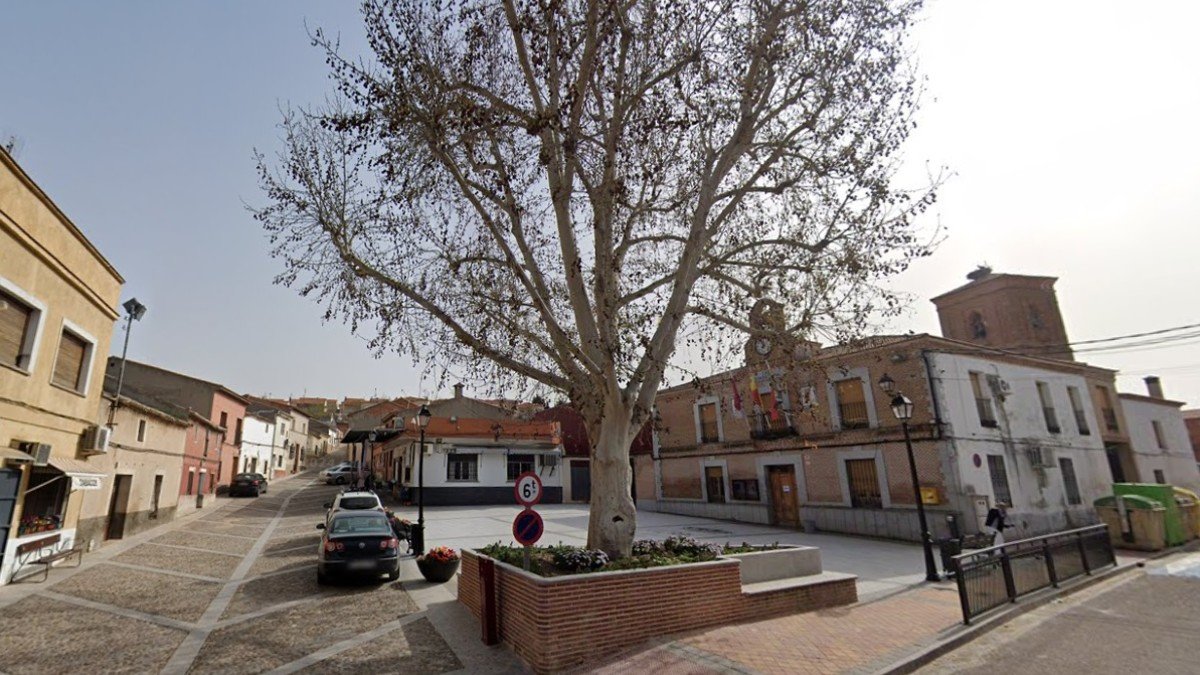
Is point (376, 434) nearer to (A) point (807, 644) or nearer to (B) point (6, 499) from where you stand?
(B) point (6, 499)

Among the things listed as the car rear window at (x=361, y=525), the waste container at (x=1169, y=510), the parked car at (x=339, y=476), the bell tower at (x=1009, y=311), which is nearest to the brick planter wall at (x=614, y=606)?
the car rear window at (x=361, y=525)

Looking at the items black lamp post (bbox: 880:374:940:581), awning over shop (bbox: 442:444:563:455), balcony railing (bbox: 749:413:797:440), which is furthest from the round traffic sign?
awning over shop (bbox: 442:444:563:455)

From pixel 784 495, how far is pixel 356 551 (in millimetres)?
16229

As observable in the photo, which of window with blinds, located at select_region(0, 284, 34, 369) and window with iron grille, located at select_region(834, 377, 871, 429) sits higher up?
window with blinds, located at select_region(0, 284, 34, 369)

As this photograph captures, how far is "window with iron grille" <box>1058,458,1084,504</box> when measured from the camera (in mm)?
20361

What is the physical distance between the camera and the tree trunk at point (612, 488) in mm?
8625

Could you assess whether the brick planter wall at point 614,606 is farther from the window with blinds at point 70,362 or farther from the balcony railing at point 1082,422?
the balcony railing at point 1082,422

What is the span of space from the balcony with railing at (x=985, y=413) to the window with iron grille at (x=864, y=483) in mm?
3767

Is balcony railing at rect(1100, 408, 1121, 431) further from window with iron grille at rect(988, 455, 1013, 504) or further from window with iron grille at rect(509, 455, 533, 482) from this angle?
window with iron grille at rect(509, 455, 533, 482)

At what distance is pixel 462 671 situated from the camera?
22.1ft

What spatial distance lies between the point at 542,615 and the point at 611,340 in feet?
13.6

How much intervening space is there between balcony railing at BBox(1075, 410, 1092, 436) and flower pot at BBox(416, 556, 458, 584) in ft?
79.9

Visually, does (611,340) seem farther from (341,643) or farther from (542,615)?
(341,643)

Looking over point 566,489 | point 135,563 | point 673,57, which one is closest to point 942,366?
point 673,57
